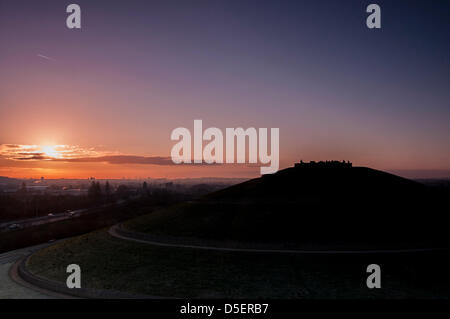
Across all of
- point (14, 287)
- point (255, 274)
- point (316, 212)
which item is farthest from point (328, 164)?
point (14, 287)

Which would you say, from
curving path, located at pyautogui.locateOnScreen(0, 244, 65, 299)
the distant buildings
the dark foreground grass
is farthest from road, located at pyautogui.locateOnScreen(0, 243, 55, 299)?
the distant buildings

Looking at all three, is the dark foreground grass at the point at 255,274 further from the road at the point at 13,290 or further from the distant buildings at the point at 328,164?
the distant buildings at the point at 328,164

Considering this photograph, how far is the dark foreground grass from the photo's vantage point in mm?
22641

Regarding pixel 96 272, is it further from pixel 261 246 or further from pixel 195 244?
pixel 261 246

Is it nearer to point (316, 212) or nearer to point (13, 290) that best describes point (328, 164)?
point (316, 212)

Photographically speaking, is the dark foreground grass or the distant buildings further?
the distant buildings

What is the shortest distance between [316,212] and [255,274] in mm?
12147

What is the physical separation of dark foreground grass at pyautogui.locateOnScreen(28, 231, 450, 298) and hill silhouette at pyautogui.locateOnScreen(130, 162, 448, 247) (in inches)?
119

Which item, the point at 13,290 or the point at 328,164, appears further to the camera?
the point at 328,164

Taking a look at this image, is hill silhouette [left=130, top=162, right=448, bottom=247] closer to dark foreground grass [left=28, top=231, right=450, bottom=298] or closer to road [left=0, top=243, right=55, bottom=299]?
dark foreground grass [left=28, top=231, right=450, bottom=298]

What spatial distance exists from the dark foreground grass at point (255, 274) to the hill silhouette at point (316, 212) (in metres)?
3.03

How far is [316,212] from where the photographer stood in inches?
1339

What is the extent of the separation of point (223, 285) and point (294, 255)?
6604 millimetres
